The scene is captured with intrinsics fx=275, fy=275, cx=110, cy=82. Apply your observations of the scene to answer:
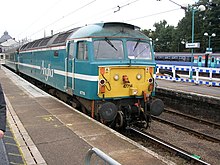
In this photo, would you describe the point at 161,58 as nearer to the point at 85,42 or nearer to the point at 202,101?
the point at 202,101

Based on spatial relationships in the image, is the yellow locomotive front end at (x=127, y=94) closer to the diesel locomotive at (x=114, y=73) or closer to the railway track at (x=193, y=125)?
the diesel locomotive at (x=114, y=73)

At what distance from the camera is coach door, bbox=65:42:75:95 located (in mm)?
9164

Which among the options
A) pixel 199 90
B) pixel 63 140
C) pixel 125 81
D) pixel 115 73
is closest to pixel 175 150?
pixel 125 81

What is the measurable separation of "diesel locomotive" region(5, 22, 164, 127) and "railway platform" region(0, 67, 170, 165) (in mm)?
690

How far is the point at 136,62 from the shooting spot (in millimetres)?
8281

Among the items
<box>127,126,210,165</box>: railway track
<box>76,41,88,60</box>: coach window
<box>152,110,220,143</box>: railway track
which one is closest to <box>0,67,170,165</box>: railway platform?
<box>127,126,210,165</box>: railway track

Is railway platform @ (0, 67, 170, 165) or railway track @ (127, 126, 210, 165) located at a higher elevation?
railway platform @ (0, 67, 170, 165)

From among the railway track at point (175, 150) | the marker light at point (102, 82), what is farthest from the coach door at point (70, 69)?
the railway track at point (175, 150)

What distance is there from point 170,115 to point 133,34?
5.24 m

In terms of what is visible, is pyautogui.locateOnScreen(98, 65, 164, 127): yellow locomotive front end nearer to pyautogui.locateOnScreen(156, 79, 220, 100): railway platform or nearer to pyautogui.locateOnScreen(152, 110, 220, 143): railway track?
pyautogui.locateOnScreen(152, 110, 220, 143): railway track

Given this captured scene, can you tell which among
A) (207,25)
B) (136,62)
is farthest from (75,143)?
(207,25)

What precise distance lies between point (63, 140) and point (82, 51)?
3240 mm

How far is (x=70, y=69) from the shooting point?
9.37 metres

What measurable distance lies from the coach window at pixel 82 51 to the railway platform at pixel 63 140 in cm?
177
